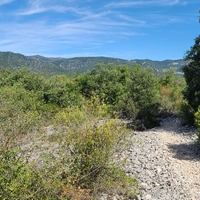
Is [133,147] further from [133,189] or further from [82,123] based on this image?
[82,123]

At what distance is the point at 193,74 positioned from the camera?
1479cm

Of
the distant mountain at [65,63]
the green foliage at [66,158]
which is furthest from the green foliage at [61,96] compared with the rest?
the distant mountain at [65,63]

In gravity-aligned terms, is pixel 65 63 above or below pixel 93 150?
above

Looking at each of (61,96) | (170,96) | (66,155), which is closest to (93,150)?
(66,155)

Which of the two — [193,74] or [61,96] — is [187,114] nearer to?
[193,74]

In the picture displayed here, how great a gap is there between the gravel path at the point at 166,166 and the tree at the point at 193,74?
196 cm

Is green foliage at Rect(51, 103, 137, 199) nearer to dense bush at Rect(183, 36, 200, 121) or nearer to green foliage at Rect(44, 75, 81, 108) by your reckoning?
dense bush at Rect(183, 36, 200, 121)

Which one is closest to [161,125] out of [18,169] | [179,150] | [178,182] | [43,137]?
[179,150]

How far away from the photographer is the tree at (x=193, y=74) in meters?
14.6

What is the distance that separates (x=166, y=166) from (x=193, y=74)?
716cm

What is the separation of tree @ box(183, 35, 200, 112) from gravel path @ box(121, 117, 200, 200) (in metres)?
1.96

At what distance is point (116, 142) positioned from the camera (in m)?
7.30

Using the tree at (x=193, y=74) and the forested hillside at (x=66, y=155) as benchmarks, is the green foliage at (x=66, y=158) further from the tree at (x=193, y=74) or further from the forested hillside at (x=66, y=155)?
the tree at (x=193, y=74)

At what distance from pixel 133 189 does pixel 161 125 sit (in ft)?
32.4
